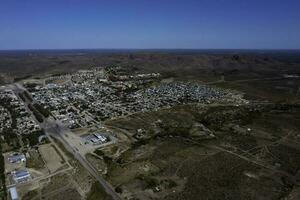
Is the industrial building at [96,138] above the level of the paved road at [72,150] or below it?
above

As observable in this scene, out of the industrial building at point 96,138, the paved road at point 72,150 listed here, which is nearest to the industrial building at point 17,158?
the paved road at point 72,150

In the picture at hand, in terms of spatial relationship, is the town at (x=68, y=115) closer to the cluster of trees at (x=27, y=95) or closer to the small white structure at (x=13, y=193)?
the small white structure at (x=13, y=193)

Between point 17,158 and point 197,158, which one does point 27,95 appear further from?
point 197,158

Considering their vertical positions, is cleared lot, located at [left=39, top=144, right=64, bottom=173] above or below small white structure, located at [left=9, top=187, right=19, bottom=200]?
above

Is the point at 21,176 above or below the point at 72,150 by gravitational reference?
below

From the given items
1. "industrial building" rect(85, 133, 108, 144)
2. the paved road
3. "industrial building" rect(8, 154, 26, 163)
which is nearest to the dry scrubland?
the paved road

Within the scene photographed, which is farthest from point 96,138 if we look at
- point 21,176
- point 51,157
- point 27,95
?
point 27,95

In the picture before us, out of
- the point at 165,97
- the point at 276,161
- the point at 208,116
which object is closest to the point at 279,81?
the point at 165,97

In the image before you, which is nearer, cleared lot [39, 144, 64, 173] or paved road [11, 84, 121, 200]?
paved road [11, 84, 121, 200]

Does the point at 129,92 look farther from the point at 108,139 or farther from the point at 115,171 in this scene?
the point at 115,171

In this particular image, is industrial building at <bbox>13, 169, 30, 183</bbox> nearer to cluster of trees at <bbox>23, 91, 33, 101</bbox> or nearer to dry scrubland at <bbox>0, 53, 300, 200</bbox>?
dry scrubland at <bbox>0, 53, 300, 200</bbox>

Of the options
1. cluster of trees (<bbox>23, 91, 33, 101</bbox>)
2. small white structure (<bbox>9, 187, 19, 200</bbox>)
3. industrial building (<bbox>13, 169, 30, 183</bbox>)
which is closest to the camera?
small white structure (<bbox>9, 187, 19, 200</bbox>)
